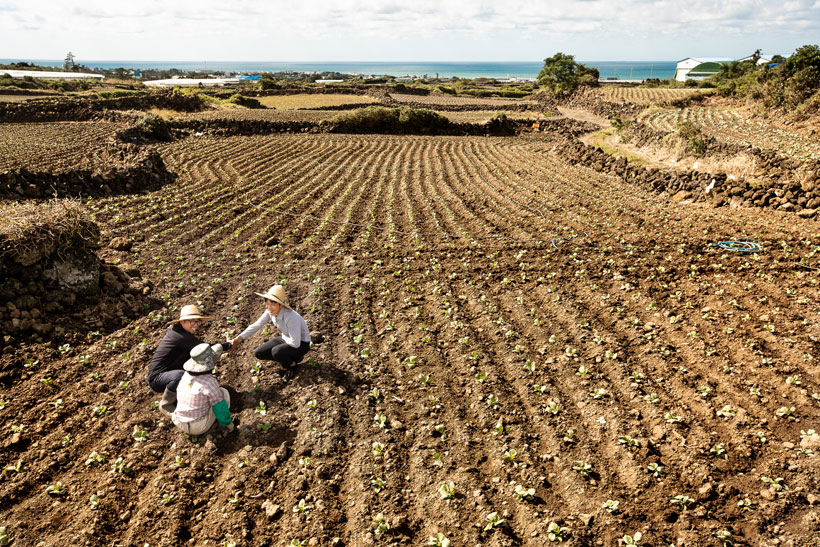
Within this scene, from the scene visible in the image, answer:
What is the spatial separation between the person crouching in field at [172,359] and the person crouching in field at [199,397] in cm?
39

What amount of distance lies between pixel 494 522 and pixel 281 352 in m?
4.36

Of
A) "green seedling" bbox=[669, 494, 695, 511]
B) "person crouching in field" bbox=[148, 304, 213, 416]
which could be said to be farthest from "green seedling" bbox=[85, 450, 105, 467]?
"green seedling" bbox=[669, 494, 695, 511]

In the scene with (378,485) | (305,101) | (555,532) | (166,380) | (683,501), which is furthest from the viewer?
(305,101)

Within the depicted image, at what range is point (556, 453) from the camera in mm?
6168

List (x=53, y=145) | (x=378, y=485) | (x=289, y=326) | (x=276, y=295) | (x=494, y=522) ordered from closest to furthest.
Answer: (x=494, y=522) < (x=378, y=485) < (x=276, y=295) < (x=289, y=326) < (x=53, y=145)

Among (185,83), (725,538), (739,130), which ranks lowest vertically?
(725,538)

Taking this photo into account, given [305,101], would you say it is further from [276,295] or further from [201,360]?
[201,360]

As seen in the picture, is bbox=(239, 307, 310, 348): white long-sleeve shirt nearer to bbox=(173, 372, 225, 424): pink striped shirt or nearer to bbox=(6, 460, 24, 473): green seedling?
bbox=(173, 372, 225, 424): pink striped shirt

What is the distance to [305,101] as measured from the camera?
6556cm

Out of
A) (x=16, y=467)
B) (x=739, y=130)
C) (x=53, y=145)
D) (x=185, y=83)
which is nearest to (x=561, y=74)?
(x=739, y=130)

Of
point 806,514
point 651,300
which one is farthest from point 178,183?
point 806,514

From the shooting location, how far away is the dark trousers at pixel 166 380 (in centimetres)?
670

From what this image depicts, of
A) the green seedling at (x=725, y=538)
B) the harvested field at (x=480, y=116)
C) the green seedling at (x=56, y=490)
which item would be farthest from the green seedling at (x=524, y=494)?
the harvested field at (x=480, y=116)

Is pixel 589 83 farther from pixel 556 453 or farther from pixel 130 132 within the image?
pixel 556 453
